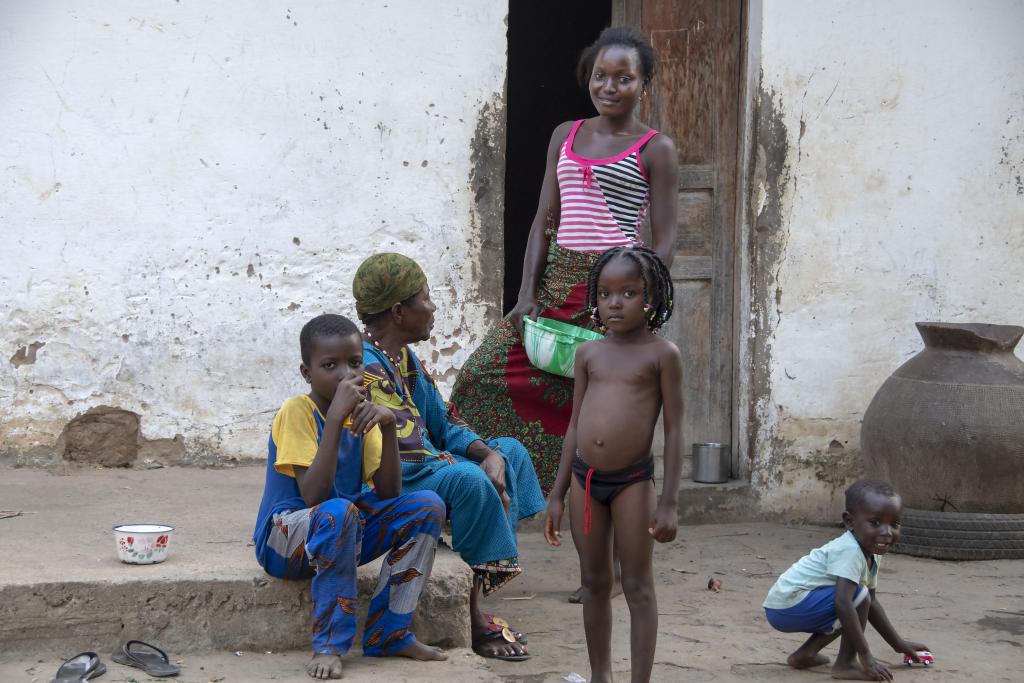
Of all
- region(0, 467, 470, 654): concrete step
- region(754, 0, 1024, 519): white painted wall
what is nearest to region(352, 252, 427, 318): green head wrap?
region(0, 467, 470, 654): concrete step

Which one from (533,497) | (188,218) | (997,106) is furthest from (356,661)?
(997,106)

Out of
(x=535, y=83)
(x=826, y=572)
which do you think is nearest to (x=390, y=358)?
(x=826, y=572)

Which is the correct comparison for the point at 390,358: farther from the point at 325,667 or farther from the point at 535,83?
the point at 535,83

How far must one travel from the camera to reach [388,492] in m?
3.37

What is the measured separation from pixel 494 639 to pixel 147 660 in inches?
42.0

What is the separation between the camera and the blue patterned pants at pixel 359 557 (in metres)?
3.18

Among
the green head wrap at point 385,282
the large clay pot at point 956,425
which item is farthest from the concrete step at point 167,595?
the large clay pot at point 956,425

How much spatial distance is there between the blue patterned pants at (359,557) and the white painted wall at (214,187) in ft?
6.10

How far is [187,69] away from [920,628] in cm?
367

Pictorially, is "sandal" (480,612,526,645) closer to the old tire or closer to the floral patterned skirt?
the floral patterned skirt

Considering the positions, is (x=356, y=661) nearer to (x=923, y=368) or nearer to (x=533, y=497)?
(x=533, y=497)

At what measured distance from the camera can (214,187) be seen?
16.4ft

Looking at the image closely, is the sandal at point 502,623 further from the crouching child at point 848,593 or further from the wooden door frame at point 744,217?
the wooden door frame at point 744,217

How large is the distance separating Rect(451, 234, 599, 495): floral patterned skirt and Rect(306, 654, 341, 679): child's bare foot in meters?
1.28
